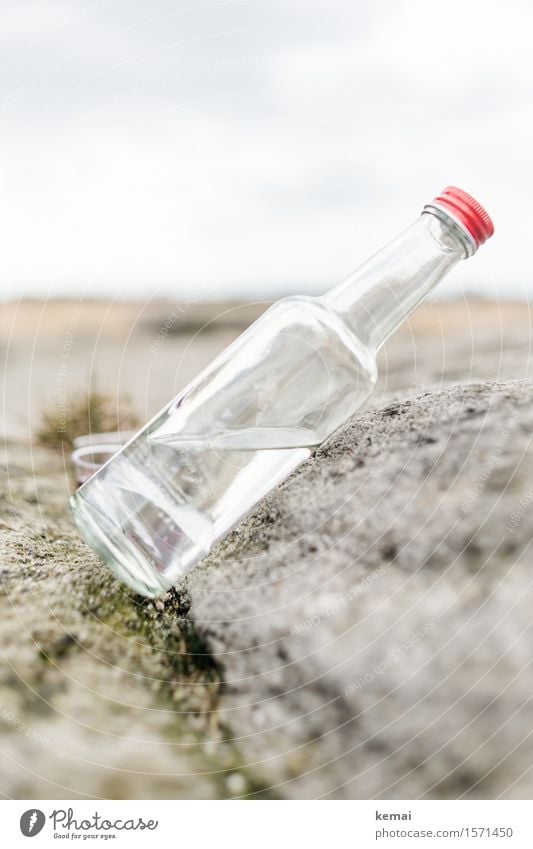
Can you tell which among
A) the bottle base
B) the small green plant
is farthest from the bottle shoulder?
the small green plant

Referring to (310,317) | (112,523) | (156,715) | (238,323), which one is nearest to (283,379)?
(310,317)

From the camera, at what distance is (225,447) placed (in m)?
0.74

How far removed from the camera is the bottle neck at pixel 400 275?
2.28 feet

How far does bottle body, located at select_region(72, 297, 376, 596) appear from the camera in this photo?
715mm

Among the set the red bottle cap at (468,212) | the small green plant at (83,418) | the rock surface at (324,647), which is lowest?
the rock surface at (324,647)

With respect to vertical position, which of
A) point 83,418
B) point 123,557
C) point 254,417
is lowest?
point 123,557

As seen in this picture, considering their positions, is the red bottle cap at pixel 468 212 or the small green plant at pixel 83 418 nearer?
the red bottle cap at pixel 468 212

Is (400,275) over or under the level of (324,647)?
over

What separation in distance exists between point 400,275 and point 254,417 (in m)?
0.18

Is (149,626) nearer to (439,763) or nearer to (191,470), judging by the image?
(191,470)

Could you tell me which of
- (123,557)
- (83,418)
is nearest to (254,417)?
(123,557)

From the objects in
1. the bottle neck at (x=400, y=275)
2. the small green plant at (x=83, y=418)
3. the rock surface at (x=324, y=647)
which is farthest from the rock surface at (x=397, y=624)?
the small green plant at (x=83, y=418)

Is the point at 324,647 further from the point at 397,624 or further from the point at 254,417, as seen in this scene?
the point at 254,417

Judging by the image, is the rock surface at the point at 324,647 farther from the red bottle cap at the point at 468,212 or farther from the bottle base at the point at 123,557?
the red bottle cap at the point at 468,212
